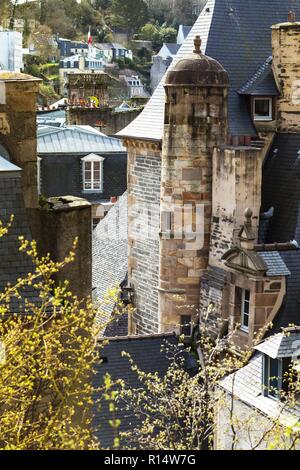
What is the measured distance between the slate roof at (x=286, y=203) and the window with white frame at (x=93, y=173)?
55.1ft

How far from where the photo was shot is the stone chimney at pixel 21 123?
55.1 ft

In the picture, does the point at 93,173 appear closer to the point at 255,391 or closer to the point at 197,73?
the point at 197,73

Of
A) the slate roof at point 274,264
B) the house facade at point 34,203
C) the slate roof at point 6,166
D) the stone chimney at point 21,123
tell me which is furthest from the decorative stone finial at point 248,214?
the slate roof at point 6,166

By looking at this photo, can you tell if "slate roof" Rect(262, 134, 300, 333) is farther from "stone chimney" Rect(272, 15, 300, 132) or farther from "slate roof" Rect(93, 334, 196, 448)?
"slate roof" Rect(93, 334, 196, 448)

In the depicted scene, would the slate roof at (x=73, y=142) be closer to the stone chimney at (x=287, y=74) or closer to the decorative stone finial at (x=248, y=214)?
the stone chimney at (x=287, y=74)

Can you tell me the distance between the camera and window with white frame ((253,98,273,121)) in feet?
90.5

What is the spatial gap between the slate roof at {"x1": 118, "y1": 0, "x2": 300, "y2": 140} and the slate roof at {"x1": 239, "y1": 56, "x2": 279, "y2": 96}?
0.59ft

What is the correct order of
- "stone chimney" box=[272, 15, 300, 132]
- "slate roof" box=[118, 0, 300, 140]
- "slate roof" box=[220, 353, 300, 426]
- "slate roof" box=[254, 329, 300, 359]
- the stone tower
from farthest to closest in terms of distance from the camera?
"slate roof" box=[118, 0, 300, 140], "stone chimney" box=[272, 15, 300, 132], the stone tower, "slate roof" box=[254, 329, 300, 359], "slate roof" box=[220, 353, 300, 426]

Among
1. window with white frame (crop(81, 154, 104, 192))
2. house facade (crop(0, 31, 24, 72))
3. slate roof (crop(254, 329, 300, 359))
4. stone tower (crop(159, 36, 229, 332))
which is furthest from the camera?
window with white frame (crop(81, 154, 104, 192))

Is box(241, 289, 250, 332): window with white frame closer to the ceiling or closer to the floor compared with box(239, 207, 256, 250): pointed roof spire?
closer to the floor

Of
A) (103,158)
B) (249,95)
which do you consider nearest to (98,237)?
(103,158)

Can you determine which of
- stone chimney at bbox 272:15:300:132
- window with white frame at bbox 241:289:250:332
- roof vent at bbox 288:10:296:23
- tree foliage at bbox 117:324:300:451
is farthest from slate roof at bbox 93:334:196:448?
roof vent at bbox 288:10:296:23

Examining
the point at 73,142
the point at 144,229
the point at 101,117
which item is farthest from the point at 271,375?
the point at 101,117
